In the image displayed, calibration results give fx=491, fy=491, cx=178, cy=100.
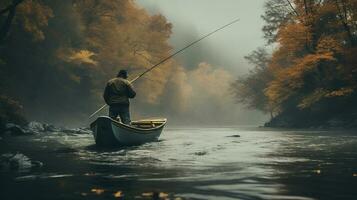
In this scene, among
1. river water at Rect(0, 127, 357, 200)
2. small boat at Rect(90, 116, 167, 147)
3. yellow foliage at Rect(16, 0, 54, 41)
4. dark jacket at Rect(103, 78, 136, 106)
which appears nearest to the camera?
river water at Rect(0, 127, 357, 200)

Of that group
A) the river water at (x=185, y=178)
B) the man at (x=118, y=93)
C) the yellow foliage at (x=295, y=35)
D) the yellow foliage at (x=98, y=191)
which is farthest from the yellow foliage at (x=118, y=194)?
the yellow foliage at (x=295, y=35)

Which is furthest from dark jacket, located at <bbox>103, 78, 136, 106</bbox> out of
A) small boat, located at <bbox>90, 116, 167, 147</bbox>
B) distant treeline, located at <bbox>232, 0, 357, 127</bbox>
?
distant treeline, located at <bbox>232, 0, 357, 127</bbox>

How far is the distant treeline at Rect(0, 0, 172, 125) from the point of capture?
33.0 m

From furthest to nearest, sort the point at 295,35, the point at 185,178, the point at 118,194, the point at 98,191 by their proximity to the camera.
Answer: the point at 295,35, the point at 185,178, the point at 98,191, the point at 118,194

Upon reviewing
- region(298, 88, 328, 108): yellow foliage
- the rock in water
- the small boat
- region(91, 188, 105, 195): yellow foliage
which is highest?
region(298, 88, 328, 108): yellow foliage

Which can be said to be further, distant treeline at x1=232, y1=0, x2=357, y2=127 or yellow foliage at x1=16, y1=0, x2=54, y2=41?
distant treeline at x1=232, y1=0, x2=357, y2=127

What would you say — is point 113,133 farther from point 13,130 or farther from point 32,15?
point 32,15

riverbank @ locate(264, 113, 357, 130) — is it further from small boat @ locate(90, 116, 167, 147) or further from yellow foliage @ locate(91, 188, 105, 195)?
yellow foliage @ locate(91, 188, 105, 195)

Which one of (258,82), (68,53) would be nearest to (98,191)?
(68,53)

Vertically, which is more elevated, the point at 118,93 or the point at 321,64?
the point at 321,64

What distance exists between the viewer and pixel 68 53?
3725 cm

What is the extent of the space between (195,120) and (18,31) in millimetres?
60365

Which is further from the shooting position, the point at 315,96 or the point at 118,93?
the point at 315,96

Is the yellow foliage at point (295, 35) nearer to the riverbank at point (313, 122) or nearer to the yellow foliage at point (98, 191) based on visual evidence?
the riverbank at point (313, 122)
